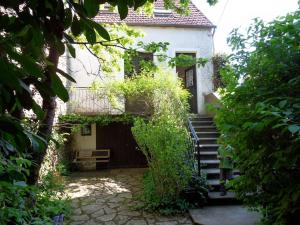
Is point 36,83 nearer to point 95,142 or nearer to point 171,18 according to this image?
point 95,142

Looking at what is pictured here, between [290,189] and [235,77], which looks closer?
[290,189]

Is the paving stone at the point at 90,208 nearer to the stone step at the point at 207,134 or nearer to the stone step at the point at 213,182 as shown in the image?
the stone step at the point at 213,182

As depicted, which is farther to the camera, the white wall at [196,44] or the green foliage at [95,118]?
the white wall at [196,44]

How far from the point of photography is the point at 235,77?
10.2ft

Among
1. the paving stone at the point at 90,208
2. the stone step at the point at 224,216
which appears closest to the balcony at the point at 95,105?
the paving stone at the point at 90,208

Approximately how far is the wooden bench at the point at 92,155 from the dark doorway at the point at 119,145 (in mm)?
222

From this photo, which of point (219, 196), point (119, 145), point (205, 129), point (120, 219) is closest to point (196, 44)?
point (205, 129)

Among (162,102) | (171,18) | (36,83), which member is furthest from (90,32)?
(171,18)

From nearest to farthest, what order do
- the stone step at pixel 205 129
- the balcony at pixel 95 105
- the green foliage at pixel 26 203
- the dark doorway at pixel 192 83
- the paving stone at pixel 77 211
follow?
the green foliage at pixel 26 203 < the paving stone at pixel 77 211 < the stone step at pixel 205 129 < the balcony at pixel 95 105 < the dark doorway at pixel 192 83

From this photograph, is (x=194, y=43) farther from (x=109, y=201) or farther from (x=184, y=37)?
(x=109, y=201)

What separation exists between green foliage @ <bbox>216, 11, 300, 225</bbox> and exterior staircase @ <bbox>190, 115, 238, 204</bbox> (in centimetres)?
252

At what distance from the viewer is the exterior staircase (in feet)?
21.1

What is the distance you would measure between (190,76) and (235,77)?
10.3m

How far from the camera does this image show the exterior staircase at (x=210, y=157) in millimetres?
6421
